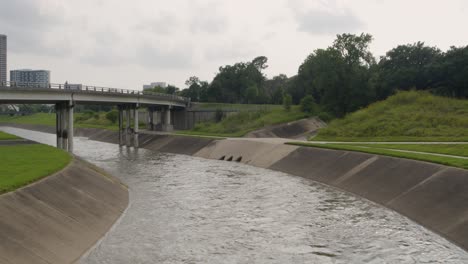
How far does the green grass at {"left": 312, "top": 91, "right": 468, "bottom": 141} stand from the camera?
62.5 meters

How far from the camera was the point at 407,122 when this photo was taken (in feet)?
227

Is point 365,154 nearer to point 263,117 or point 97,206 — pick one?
point 97,206

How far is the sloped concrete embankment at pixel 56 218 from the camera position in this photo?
19109 millimetres

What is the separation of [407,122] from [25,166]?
56099 mm

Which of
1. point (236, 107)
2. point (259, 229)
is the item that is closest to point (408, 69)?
point (236, 107)

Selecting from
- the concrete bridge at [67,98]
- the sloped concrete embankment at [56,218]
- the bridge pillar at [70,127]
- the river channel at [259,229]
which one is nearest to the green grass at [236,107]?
the concrete bridge at [67,98]

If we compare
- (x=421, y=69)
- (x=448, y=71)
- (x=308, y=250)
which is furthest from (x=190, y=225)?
(x=421, y=69)

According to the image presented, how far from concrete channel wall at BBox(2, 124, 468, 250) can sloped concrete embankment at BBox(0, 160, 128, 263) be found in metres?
19.4

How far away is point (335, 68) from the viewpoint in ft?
332

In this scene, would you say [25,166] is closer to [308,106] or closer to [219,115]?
[308,106]

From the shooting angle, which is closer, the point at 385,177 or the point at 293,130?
the point at 385,177

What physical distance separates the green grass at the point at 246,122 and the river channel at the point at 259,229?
49.3 meters

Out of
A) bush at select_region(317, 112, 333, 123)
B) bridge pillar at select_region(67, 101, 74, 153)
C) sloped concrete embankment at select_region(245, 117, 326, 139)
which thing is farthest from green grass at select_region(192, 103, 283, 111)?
bridge pillar at select_region(67, 101, 74, 153)

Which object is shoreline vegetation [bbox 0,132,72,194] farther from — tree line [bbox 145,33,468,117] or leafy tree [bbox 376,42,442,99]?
leafy tree [bbox 376,42,442,99]
